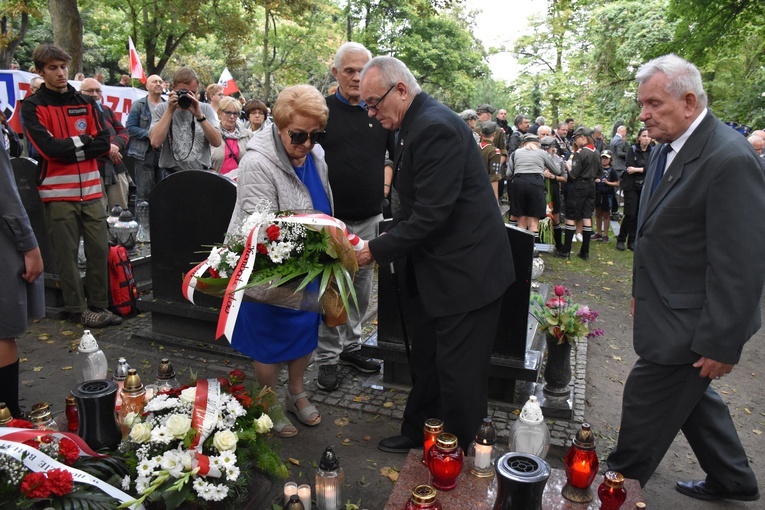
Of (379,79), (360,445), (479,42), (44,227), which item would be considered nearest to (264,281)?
(379,79)

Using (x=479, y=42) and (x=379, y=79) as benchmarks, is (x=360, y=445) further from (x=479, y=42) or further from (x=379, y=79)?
(x=479, y=42)

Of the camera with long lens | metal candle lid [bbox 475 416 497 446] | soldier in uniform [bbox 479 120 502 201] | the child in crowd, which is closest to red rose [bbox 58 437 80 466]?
metal candle lid [bbox 475 416 497 446]

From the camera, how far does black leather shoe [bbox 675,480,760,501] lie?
3217mm

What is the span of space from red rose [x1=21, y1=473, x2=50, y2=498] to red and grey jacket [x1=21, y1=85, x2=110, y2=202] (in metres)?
3.74

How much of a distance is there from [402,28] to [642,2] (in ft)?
51.4

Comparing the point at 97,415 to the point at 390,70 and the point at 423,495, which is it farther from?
the point at 390,70

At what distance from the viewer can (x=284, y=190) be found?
133 inches

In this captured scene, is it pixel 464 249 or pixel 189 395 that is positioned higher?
pixel 464 249

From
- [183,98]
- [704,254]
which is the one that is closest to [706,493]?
[704,254]

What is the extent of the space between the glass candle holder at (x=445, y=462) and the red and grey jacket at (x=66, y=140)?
4308 millimetres

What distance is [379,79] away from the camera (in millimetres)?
2977

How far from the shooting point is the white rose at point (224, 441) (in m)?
2.40

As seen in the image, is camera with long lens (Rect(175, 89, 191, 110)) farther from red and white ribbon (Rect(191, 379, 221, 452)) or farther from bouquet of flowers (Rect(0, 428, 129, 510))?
bouquet of flowers (Rect(0, 428, 129, 510))

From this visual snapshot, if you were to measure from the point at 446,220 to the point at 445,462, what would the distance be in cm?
118
